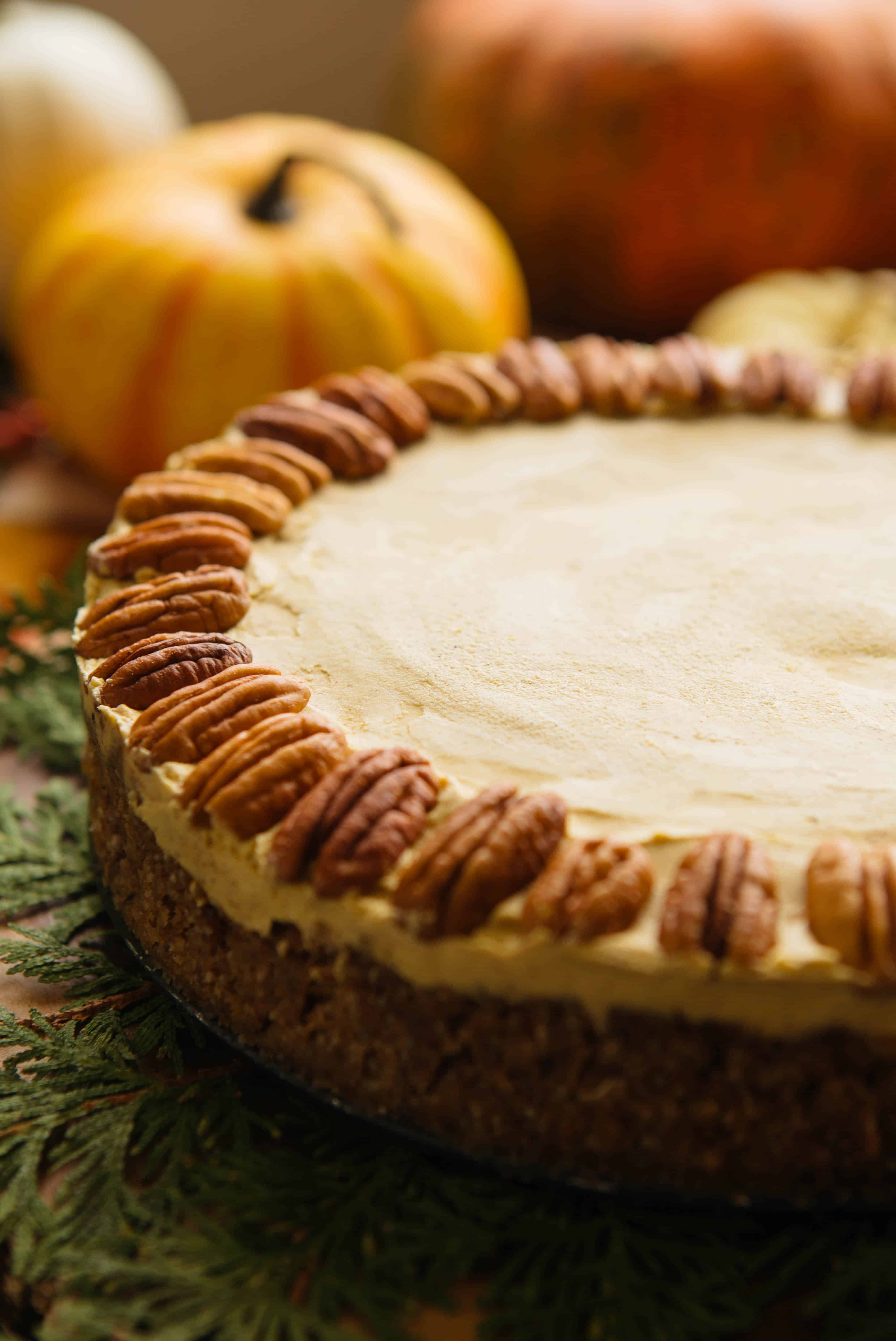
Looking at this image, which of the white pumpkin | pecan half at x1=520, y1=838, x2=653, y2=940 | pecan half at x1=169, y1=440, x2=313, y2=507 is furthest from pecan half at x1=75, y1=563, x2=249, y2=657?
the white pumpkin

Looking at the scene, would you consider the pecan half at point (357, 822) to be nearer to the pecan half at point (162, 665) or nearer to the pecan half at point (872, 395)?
the pecan half at point (162, 665)

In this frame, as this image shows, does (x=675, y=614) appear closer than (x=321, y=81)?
Yes

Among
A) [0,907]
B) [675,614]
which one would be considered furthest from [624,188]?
[0,907]

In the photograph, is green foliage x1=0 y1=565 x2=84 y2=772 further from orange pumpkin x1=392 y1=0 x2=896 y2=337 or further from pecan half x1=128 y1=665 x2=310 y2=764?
orange pumpkin x1=392 y1=0 x2=896 y2=337

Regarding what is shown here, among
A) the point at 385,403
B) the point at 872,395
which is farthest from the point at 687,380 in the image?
the point at 385,403

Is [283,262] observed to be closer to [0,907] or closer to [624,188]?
[624,188]

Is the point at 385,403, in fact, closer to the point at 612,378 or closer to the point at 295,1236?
the point at 612,378

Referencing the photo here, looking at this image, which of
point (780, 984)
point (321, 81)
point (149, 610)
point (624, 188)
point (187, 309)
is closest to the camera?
point (780, 984)
